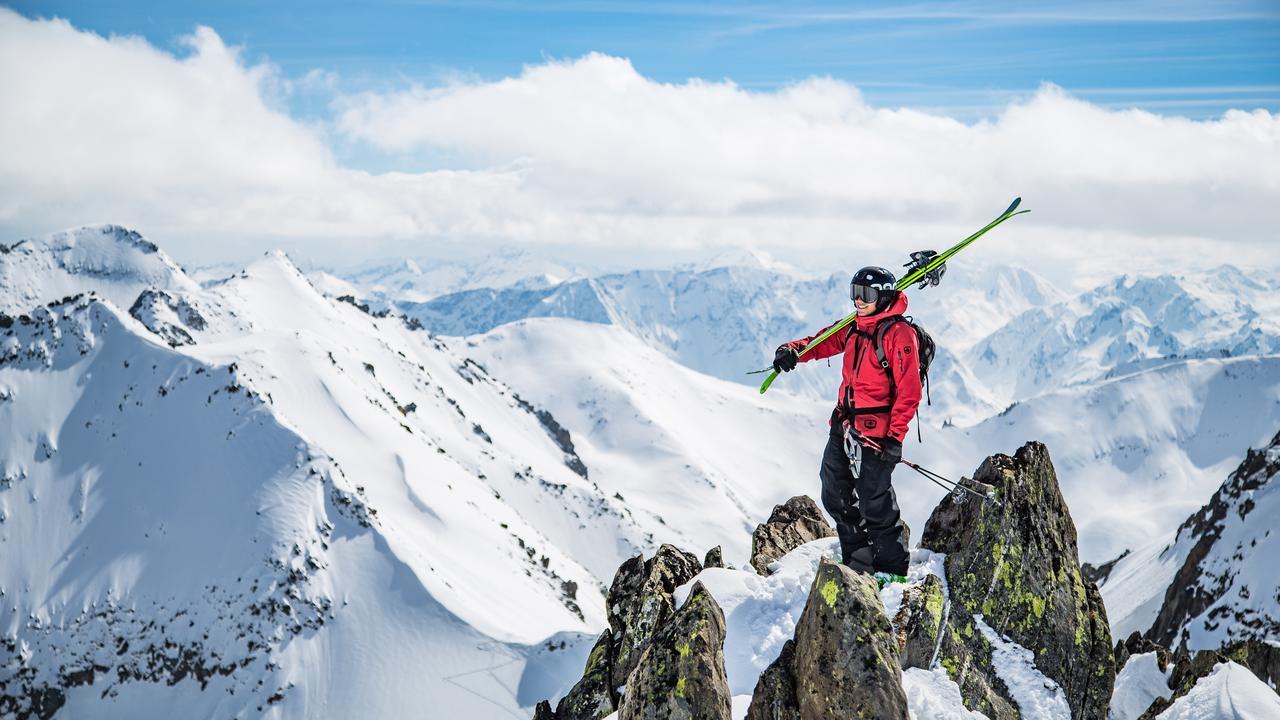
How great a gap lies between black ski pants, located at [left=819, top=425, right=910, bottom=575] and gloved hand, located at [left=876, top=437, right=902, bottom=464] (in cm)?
12

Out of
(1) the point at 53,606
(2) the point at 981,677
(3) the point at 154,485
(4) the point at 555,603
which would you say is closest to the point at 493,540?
(4) the point at 555,603

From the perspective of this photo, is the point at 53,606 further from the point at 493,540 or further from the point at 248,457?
the point at 493,540

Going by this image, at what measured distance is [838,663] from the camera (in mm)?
9695

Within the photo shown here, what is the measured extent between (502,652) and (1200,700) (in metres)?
83.4

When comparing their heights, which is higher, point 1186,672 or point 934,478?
point 934,478

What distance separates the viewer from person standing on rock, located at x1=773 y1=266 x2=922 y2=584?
1202 centimetres

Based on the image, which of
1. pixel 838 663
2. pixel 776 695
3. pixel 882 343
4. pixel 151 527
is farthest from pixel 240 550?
pixel 838 663

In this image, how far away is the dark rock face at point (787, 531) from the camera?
A: 16797 millimetres

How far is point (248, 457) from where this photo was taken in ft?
334

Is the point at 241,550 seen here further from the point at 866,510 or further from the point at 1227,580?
the point at 1227,580

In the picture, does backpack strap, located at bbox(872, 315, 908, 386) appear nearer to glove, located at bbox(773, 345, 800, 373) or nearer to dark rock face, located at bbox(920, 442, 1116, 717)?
glove, located at bbox(773, 345, 800, 373)

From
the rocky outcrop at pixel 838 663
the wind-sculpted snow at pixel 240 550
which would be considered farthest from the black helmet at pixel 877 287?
the wind-sculpted snow at pixel 240 550

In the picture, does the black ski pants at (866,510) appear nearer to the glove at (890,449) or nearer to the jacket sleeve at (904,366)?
the glove at (890,449)

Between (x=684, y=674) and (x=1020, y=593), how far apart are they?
7.17 metres
